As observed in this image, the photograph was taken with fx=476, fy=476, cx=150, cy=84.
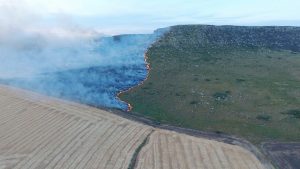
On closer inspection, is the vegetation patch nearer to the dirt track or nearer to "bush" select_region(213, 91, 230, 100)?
"bush" select_region(213, 91, 230, 100)

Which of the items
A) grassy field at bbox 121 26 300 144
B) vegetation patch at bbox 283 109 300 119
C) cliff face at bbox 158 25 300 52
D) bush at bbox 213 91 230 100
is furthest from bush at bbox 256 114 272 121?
cliff face at bbox 158 25 300 52

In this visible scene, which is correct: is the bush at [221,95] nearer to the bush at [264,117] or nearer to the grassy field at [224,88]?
the grassy field at [224,88]

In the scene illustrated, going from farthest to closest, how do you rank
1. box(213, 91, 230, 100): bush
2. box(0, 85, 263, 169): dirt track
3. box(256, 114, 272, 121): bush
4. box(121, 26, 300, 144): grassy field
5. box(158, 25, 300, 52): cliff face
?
box(158, 25, 300, 52): cliff face → box(213, 91, 230, 100): bush → box(256, 114, 272, 121): bush → box(121, 26, 300, 144): grassy field → box(0, 85, 263, 169): dirt track

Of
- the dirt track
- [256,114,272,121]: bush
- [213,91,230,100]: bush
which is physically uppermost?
the dirt track

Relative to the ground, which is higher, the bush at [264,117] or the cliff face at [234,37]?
the cliff face at [234,37]

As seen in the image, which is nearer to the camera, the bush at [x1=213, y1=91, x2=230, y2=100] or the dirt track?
the dirt track

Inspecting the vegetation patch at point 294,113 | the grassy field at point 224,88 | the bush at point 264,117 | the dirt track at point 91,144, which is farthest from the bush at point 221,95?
the dirt track at point 91,144
